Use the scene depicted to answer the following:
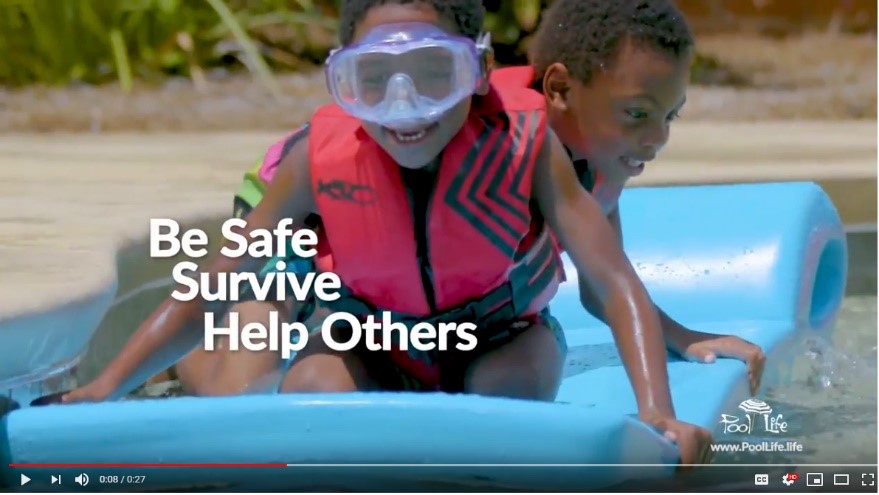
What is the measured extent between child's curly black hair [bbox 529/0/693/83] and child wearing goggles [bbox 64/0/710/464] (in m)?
0.18

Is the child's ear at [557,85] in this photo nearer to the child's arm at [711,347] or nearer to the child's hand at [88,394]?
the child's arm at [711,347]

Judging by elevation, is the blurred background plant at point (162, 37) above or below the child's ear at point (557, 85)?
above

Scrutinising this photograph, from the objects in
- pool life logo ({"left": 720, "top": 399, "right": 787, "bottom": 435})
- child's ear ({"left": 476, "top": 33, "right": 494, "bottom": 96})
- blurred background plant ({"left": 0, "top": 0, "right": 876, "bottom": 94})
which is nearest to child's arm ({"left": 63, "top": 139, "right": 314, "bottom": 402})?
child's ear ({"left": 476, "top": 33, "right": 494, "bottom": 96})

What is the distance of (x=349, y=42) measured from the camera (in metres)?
2.06

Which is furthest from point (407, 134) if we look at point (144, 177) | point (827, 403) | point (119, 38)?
point (119, 38)

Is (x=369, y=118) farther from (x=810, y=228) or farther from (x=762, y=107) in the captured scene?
(x=762, y=107)

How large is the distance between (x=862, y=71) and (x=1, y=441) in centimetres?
493

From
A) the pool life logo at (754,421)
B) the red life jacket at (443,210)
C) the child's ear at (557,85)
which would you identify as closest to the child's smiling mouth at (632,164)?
the child's ear at (557,85)

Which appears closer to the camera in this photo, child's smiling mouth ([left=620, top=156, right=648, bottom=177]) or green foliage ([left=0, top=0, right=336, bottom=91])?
child's smiling mouth ([left=620, top=156, right=648, bottom=177])

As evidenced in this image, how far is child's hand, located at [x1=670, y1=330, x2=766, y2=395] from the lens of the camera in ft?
8.05

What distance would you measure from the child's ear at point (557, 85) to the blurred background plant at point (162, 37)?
3181 mm

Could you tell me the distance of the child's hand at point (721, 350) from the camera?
8.05 ft

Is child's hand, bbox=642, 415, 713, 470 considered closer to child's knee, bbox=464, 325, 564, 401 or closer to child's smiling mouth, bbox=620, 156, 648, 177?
child's knee, bbox=464, 325, 564, 401

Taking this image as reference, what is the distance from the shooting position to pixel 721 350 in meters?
2.48
